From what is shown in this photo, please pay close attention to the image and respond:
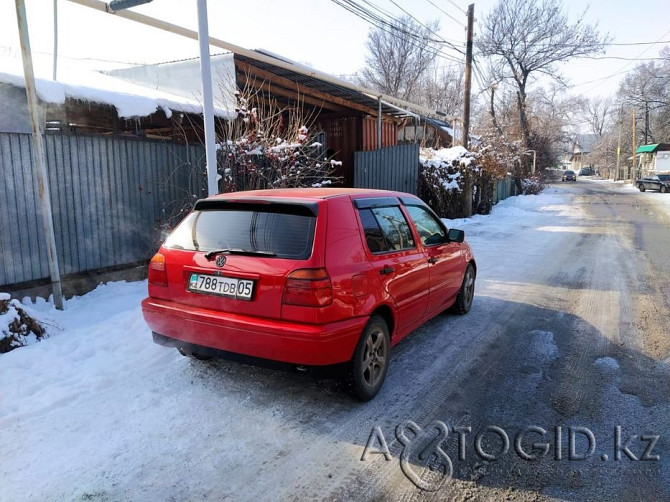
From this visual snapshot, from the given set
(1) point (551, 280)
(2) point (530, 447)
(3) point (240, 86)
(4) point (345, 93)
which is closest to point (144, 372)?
(2) point (530, 447)

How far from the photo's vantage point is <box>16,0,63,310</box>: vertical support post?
4.75m

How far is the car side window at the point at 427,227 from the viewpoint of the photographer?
4.42 metres

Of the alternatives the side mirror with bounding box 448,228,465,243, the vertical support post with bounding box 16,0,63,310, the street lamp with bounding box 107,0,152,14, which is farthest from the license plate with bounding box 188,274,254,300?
the street lamp with bounding box 107,0,152,14

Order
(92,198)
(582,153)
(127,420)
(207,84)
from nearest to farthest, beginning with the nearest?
(127,420)
(207,84)
(92,198)
(582,153)

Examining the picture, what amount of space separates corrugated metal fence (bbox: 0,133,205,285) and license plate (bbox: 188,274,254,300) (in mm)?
3254

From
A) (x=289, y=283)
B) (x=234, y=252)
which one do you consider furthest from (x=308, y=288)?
(x=234, y=252)

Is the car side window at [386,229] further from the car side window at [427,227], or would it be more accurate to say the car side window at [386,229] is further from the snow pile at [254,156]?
the snow pile at [254,156]

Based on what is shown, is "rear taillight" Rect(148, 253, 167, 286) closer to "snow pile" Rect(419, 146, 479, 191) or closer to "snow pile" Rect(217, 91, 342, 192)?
"snow pile" Rect(217, 91, 342, 192)

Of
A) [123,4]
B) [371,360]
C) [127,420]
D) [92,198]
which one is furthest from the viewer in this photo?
[92,198]

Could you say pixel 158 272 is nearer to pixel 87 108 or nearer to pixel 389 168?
pixel 87 108

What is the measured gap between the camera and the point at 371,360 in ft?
11.2

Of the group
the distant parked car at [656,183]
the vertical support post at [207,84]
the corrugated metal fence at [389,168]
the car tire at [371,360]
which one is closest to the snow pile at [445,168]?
the corrugated metal fence at [389,168]

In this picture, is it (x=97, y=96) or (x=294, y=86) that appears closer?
(x=97, y=96)

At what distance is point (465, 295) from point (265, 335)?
3198 millimetres
